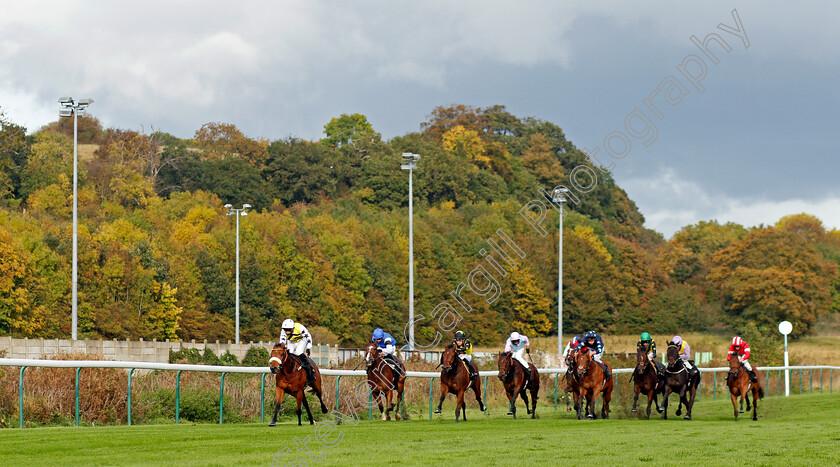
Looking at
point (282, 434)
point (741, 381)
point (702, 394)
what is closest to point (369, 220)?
point (702, 394)

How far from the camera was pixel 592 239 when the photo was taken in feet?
250

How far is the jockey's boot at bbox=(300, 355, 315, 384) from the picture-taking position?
1498 cm

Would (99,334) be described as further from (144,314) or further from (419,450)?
(419,450)

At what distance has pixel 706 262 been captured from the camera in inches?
3374

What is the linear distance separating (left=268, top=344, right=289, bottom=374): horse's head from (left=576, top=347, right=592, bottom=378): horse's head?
629 cm

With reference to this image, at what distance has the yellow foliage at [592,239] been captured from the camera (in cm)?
7487

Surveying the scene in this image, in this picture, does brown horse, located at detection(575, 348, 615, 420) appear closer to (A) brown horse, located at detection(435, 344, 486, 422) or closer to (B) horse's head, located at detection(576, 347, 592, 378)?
(B) horse's head, located at detection(576, 347, 592, 378)

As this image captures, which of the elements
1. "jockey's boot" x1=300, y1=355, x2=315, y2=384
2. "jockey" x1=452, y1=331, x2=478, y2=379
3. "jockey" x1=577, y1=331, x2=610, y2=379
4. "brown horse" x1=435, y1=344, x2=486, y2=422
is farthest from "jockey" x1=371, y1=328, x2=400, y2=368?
"jockey" x1=577, y1=331, x2=610, y2=379

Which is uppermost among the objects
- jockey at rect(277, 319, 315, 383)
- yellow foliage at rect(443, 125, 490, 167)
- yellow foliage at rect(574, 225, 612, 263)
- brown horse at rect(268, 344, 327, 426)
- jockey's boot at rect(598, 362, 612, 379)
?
yellow foliage at rect(443, 125, 490, 167)

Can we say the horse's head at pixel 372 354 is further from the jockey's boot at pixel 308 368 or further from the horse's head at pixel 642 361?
the horse's head at pixel 642 361

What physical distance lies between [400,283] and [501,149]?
1624 inches

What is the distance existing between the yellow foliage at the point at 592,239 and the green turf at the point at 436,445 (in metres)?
59.1

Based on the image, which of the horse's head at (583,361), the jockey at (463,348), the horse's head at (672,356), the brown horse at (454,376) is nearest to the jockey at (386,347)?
the brown horse at (454,376)

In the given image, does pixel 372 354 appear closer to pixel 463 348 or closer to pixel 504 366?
pixel 463 348
